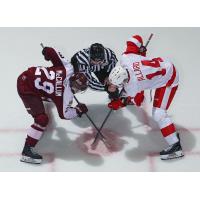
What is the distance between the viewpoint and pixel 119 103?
22.4 feet

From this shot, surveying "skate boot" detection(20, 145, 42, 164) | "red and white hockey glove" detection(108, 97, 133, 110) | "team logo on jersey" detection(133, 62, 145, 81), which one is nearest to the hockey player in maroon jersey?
"skate boot" detection(20, 145, 42, 164)

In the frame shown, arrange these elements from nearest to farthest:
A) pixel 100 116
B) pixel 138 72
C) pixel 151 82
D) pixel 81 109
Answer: pixel 138 72
pixel 151 82
pixel 81 109
pixel 100 116

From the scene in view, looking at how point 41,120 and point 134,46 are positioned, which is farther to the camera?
point 134,46

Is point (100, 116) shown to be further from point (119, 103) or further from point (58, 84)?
point (58, 84)

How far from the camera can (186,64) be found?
804cm

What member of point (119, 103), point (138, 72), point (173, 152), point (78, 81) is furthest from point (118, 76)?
point (173, 152)

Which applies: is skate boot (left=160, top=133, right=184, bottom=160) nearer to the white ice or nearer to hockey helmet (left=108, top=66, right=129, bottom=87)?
the white ice

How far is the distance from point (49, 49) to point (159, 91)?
3.78 feet

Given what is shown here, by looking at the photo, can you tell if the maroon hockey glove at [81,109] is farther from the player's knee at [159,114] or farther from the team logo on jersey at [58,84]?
the player's knee at [159,114]

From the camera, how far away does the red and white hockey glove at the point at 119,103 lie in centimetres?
679

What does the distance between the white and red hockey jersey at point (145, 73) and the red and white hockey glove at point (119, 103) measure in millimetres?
140

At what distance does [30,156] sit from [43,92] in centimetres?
62
